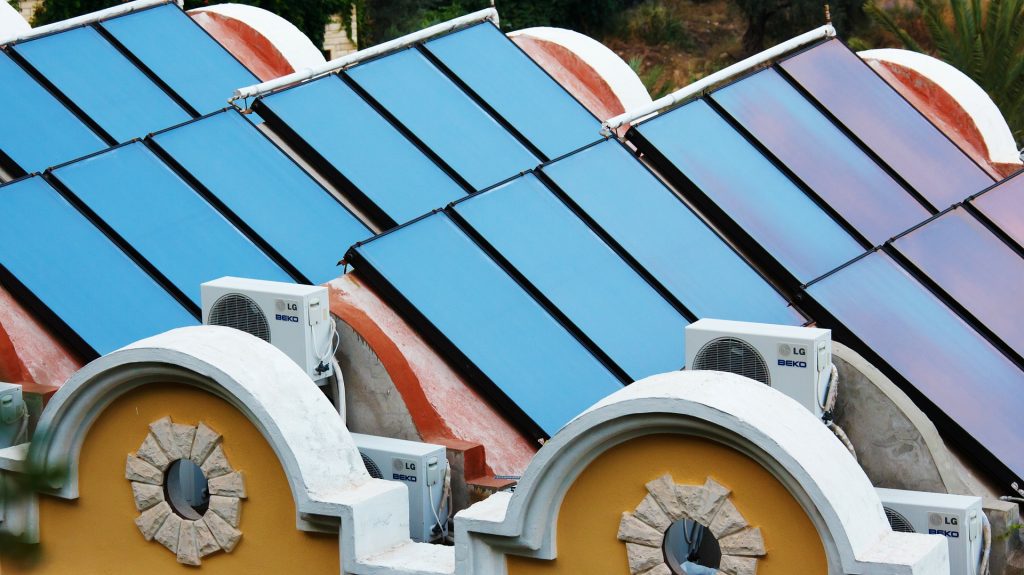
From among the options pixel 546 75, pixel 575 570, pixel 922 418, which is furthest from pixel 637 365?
pixel 546 75

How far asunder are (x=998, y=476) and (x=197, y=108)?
11.9 meters

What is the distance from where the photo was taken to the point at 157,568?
37.3 feet

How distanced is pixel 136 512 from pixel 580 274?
17.2 ft

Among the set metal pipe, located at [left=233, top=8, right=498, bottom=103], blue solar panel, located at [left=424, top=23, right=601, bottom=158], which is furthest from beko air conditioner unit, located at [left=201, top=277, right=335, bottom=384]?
blue solar panel, located at [left=424, top=23, right=601, bottom=158]

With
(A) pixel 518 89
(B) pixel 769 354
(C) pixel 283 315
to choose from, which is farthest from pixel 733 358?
(A) pixel 518 89

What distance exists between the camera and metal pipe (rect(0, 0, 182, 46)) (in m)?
20.9

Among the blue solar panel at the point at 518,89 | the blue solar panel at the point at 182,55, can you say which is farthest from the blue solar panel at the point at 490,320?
the blue solar panel at the point at 182,55

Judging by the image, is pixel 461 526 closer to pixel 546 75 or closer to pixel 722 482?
pixel 722 482

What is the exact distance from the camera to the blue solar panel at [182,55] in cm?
2148

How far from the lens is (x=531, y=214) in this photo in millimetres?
15508

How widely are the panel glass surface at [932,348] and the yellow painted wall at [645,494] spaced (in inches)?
164

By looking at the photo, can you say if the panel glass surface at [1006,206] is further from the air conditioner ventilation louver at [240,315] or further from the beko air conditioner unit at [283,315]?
the air conditioner ventilation louver at [240,315]

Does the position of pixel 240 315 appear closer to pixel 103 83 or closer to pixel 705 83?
pixel 705 83

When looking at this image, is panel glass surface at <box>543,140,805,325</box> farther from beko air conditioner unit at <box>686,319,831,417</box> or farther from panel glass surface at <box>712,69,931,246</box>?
beko air conditioner unit at <box>686,319,831,417</box>
